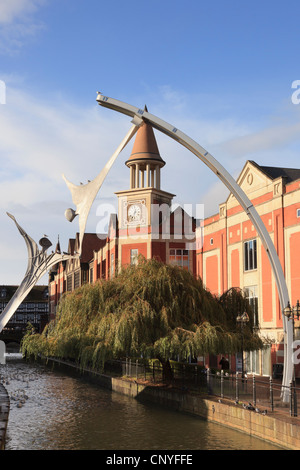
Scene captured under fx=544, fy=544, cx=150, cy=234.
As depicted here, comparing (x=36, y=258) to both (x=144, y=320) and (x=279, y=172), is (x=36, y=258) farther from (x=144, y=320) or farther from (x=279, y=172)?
(x=144, y=320)

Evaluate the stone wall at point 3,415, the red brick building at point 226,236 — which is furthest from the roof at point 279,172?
the stone wall at point 3,415

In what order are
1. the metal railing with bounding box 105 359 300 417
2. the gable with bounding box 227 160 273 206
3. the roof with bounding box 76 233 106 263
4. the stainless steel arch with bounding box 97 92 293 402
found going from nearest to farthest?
the metal railing with bounding box 105 359 300 417
the stainless steel arch with bounding box 97 92 293 402
the gable with bounding box 227 160 273 206
the roof with bounding box 76 233 106 263

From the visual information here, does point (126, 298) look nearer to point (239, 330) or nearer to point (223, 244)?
point (239, 330)

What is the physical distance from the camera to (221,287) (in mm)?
35062

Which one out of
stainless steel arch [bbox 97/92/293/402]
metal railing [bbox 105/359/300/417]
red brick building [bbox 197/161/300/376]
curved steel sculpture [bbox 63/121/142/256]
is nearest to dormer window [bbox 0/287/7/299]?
red brick building [bbox 197/161/300/376]

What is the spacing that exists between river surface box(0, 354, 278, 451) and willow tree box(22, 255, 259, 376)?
2.10 metres

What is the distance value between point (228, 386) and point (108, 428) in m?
4.37

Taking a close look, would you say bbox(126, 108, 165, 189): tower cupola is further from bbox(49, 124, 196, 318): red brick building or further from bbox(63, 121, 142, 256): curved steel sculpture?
bbox(63, 121, 142, 256): curved steel sculpture

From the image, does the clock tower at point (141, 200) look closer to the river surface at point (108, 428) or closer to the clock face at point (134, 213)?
the clock face at point (134, 213)

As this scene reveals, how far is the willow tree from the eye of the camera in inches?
789

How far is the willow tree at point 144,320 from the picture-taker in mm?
20047

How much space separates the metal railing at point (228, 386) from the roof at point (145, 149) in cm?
2257
